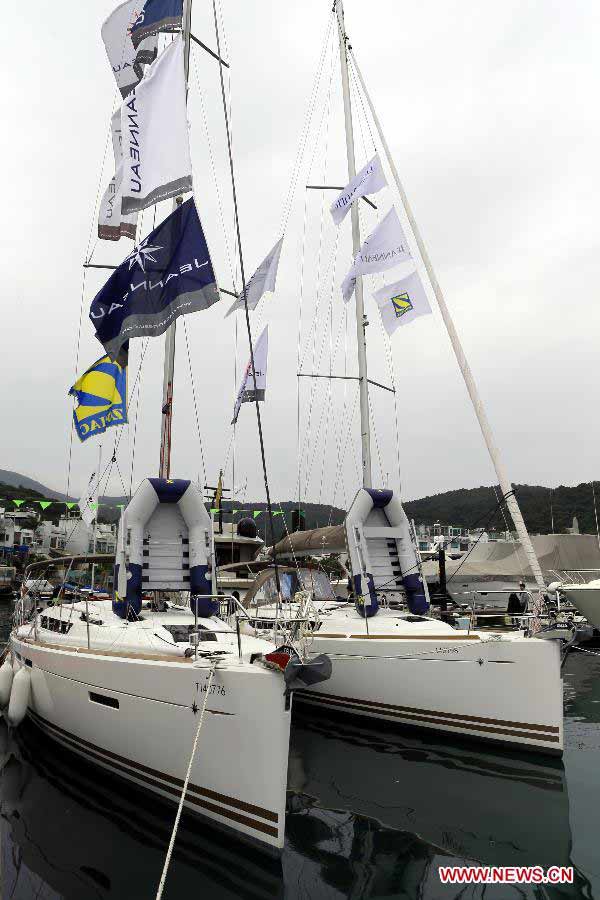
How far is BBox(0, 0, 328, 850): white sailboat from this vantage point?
607 cm

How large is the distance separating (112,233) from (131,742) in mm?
11807

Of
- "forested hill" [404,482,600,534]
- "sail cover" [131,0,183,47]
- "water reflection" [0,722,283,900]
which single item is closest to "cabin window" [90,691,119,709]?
"water reflection" [0,722,283,900]

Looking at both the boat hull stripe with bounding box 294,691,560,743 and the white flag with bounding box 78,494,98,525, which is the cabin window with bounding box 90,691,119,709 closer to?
the boat hull stripe with bounding box 294,691,560,743

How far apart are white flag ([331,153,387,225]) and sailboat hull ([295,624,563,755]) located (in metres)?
11.0

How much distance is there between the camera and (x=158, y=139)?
9211 millimetres

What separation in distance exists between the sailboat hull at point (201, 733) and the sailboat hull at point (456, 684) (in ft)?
15.8

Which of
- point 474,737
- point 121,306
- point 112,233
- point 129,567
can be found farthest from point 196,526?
point 112,233

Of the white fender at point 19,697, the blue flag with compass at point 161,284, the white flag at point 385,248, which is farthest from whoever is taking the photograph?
the white flag at point 385,248

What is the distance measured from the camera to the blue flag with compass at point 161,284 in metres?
9.19

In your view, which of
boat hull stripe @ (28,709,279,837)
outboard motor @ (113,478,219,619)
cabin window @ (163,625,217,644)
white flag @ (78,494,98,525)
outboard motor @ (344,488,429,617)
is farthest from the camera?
white flag @ (78,494,98,525)

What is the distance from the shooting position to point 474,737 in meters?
9.96

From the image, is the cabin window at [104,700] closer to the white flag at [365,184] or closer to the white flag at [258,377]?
the white flag at [258,377]

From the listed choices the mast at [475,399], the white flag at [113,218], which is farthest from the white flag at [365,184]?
the white flag at [113,218]

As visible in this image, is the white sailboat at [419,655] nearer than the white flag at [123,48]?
Yes
